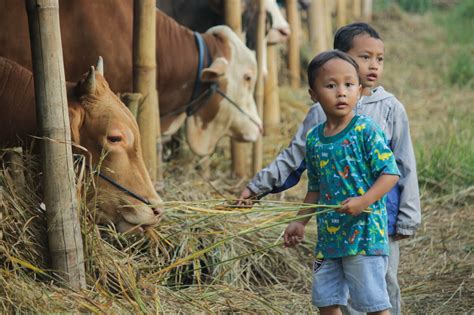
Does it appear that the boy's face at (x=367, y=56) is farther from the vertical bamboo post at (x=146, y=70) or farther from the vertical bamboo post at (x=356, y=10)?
the vertical bamboo post at (x=356, y=10)

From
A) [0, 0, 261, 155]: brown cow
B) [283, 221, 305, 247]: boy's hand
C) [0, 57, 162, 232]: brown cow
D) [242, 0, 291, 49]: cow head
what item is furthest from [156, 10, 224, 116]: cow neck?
[283, 221, 305, 247]: boy's hand

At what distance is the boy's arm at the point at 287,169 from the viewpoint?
4176mm

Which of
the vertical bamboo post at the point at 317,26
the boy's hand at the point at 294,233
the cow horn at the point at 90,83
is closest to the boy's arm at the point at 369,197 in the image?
the boy's hand at the point at 294,233

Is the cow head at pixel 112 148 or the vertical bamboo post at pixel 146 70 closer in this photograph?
the cow head at pixel 112 148

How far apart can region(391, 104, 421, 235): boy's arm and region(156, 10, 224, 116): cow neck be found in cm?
273

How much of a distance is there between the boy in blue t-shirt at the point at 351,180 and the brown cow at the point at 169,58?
92.5 inches

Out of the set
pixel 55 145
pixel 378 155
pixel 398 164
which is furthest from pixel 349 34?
pixel 55 145

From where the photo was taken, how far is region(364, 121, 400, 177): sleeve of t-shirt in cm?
373

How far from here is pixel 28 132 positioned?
14.5ft

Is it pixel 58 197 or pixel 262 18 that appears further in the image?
pixel 262 18

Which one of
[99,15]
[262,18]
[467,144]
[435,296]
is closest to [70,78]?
[99,15]

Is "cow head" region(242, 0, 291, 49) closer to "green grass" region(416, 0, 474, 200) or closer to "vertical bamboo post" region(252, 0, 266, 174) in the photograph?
"vertical bamboo post" region(252, 0, 266, 174)

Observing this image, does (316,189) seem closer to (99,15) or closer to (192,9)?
(99,15)

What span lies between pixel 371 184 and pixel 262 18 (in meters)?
3.72
